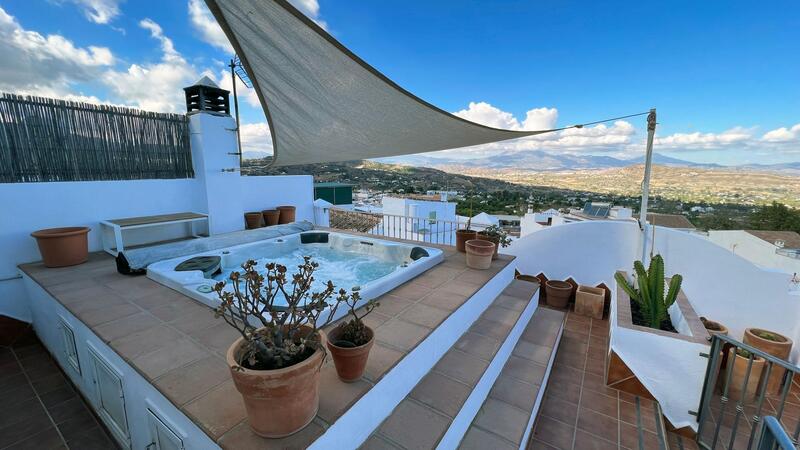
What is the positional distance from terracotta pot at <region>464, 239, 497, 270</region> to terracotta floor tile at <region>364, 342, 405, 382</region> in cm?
231

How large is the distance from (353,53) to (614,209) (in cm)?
1543

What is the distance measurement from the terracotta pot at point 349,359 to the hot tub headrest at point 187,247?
3459mm

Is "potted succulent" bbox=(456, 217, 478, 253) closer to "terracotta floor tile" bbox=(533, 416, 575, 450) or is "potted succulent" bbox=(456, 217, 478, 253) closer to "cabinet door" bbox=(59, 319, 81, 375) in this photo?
"terracotta floor tile" bbox=(533, 416, 575, 450)

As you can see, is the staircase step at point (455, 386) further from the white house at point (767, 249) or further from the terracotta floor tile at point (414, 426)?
the white house at point (767, 249)

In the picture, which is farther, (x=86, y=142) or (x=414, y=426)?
(x=86, y=142)

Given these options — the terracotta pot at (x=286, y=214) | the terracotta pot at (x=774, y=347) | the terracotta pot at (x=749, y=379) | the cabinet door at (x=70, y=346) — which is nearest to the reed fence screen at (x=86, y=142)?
the terracotta pot at (x=286, y=214)

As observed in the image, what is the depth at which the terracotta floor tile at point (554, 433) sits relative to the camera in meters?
2.55

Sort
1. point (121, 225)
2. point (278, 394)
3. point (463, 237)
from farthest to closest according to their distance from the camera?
1. point (463, 237)
2. point (121, 225)
3. point (278, 394)

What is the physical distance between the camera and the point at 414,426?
6.31ft

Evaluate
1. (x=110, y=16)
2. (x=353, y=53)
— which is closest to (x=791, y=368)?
(x=353, y=53)

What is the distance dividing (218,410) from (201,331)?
1.12 meters

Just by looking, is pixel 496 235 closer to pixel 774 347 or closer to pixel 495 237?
pixel 495 237

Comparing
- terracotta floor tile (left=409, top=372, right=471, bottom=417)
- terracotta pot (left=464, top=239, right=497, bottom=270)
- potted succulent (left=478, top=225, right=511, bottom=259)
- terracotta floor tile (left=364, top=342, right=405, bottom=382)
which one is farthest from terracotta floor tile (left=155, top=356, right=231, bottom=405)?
potted succulent (left=478, top=225, right=511, bottom=259)

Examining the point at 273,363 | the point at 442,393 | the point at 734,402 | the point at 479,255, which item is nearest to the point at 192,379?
the point at 273,363
